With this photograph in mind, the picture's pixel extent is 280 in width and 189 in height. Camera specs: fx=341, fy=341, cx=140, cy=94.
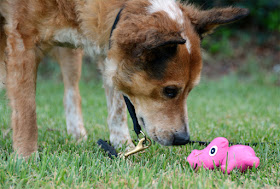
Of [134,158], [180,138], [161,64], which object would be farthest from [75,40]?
[180,138]

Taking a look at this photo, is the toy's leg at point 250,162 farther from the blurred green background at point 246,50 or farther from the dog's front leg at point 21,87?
the blurred green background at point 246,50

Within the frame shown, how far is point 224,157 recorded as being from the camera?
105 inches

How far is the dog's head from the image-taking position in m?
2.77

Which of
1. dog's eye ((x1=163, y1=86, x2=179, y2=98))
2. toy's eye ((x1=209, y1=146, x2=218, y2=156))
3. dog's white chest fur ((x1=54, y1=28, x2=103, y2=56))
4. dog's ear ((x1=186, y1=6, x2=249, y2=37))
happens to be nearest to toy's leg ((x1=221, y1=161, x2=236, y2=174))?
toy's eye ((x1=209, y1=146, x2=218, y2=156))

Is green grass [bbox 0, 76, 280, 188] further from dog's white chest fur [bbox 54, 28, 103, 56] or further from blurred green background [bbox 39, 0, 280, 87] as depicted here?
blurred green background [bbox 39, 0, 280, 87]

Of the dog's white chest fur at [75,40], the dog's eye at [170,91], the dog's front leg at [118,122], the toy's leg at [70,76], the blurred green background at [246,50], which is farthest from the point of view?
the blurred green background at [246,50]

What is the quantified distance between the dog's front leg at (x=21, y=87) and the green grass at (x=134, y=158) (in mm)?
171

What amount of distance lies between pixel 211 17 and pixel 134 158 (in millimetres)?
1469

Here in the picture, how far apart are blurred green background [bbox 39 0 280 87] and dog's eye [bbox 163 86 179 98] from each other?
7.93 m

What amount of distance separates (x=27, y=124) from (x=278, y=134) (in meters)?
2.75

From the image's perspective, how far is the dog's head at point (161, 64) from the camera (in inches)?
109

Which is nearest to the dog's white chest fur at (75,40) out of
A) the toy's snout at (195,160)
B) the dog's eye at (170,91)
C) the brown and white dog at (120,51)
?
the brown and white dog at (120,51)

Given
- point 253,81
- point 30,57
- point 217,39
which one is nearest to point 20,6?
point 30,57

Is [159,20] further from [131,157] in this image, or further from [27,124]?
[27,124]
